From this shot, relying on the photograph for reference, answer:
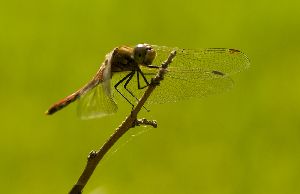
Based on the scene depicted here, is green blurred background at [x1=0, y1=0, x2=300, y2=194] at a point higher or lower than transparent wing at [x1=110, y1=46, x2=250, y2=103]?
lower

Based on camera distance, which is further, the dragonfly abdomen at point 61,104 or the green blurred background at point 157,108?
the green blurred background at point 157,108

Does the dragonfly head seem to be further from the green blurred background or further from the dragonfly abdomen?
the green blurred background

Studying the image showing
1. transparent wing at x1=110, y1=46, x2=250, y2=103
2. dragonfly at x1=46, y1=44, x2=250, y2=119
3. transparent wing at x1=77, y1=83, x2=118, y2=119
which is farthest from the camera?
transparent wing at x1=110, y1=46, x2=250, y2=103

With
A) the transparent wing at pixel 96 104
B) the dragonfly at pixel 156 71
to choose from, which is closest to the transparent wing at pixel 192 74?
the dragonfly at pixel 156 71

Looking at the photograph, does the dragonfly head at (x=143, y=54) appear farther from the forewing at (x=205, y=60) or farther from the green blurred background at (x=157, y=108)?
the green blurred background at (x=157, y=108)

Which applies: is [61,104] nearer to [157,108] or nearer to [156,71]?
[156,71]

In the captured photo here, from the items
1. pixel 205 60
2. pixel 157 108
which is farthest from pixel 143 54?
pixel 157 108

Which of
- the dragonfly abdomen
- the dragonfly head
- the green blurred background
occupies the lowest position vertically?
the green blurred background

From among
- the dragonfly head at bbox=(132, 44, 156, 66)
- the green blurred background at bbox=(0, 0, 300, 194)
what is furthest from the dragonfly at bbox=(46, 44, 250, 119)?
the green blurred background at bbox=(0, 0, 300, 194)

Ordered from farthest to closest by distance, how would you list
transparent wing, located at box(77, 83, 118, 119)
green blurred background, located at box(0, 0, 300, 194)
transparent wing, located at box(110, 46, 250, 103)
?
green blurred background, located at box(0, 0, 300, 194) < transparent wing, located at box(110, 46, 250, 103) < transparent wing, located at box(77, 83, 118, 119)
